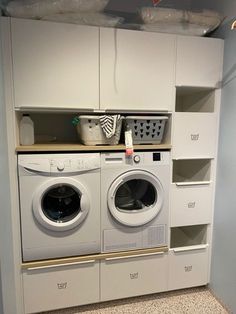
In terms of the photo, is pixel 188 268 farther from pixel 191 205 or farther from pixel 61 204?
pixel 61 204

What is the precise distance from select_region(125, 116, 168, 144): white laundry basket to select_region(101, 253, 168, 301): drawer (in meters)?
0.97

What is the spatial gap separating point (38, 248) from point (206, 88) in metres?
1.84

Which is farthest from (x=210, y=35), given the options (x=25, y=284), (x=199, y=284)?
(x=25, y=284)

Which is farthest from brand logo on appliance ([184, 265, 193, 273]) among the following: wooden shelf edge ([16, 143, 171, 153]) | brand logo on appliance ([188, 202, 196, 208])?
wooden shelf edge ([16, 143, 171, 153])

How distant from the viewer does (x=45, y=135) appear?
7.14ft

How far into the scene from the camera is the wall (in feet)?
5.96

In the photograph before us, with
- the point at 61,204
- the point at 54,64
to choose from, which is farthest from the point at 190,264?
the point at 54,64

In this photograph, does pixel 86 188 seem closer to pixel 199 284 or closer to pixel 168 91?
pixel 168 91

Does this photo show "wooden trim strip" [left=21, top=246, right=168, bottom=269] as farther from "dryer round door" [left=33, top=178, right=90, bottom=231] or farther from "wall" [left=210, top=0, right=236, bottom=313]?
"wall" [left=210, top=0, right=236, bottom=313]

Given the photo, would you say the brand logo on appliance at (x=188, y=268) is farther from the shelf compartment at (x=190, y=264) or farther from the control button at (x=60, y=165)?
the control button at (x=60, y=165)

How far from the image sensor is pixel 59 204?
1.85 m

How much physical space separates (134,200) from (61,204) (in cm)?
61

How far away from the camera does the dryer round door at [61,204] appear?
1.68 meters

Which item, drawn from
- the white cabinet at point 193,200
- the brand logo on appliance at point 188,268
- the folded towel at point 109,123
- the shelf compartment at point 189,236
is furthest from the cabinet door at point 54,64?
the brand logo on appliance at point 188,268
